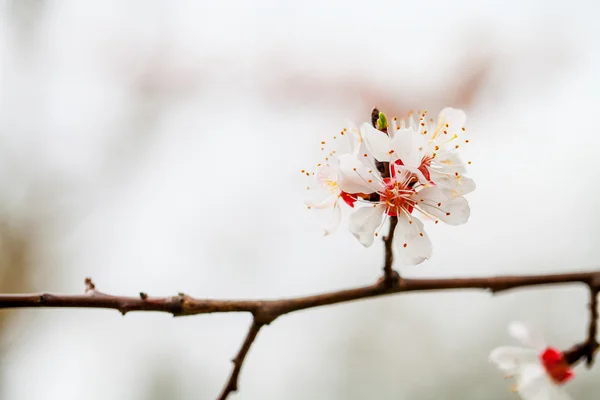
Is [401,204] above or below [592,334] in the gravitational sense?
above

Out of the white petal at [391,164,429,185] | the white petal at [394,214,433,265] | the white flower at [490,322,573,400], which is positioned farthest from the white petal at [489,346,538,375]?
the white petal at [391,164,429,185]

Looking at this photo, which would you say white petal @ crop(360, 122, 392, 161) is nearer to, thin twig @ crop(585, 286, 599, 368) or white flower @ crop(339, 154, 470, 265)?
white flower @ crop(339, 154, 470, 265)

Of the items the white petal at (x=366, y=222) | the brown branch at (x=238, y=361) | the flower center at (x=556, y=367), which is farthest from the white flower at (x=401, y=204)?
the flower center at (x=556, y=367)

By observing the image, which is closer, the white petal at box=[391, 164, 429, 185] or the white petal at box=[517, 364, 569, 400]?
the white petal at box=[391, 164, 429, 185]

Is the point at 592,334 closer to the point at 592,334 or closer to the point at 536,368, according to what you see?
the point at 592,334

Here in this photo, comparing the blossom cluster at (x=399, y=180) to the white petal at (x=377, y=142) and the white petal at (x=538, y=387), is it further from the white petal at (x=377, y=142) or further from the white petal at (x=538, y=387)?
the white petal at (x=538, y=387)

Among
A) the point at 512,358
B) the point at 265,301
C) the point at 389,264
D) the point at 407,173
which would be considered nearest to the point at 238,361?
the point at 265,301
